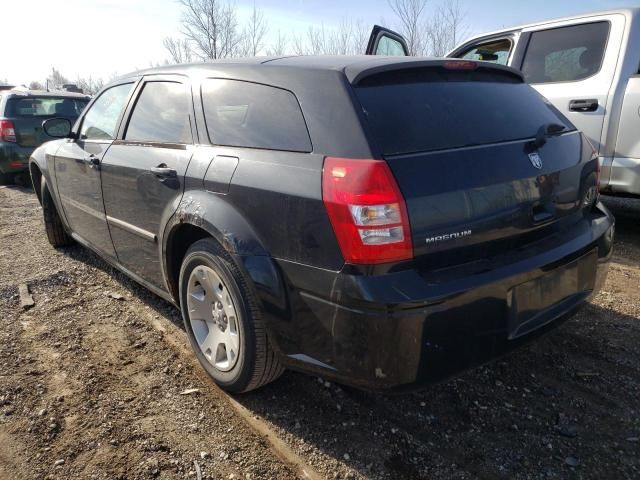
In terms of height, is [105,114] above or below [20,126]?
above

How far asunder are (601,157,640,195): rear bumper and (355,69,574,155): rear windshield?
2220 mm

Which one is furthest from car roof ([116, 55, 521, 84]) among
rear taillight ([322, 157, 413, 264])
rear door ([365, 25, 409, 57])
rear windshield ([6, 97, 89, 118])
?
rear windshield ([6, 97, 89, 118])

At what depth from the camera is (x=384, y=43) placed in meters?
4.72

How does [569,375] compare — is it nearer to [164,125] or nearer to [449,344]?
[449,344]

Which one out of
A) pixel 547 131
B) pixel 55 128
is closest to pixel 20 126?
pixel 55 128

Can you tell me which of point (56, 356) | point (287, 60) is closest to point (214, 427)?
point (56, 356)

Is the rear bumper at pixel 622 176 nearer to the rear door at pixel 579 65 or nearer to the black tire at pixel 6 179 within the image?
the rear door at pixel 579 65

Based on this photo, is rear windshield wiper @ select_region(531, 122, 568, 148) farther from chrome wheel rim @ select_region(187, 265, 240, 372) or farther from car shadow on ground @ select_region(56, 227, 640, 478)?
chrome wheel rim @ select_region(187, 265, 240, 372)

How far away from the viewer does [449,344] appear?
72.7 inches

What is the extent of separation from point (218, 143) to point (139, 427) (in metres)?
1.42

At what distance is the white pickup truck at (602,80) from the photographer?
4188 millimetres

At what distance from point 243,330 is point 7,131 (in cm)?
769

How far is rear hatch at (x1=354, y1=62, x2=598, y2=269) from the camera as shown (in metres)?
1.84

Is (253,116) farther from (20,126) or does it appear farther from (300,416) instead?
(20,126)
